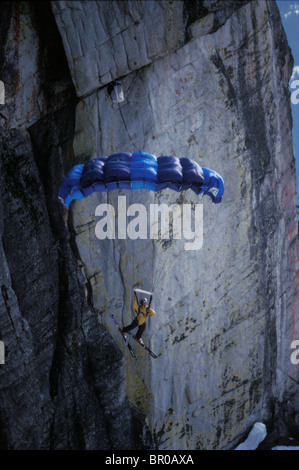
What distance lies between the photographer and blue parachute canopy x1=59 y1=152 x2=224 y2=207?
12797 millimetres

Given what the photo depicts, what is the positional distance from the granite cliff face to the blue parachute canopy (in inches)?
54.6

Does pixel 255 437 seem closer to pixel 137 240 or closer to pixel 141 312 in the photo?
pixel 141 312

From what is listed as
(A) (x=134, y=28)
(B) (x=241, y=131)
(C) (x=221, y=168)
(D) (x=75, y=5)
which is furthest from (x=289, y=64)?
(D) (x=75, y=5)

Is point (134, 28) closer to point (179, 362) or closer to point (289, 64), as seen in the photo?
point (289, 64)

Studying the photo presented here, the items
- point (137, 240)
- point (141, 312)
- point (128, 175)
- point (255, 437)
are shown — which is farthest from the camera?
point (255, 437)

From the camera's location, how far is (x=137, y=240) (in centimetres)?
1530

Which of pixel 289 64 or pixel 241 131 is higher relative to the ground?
pixel 289 64

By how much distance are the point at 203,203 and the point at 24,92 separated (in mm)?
5377

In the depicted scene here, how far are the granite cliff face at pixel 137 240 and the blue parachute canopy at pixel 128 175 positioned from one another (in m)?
1.39

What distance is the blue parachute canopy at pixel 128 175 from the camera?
1280cm

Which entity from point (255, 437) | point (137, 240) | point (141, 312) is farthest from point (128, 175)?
point (255, 437)

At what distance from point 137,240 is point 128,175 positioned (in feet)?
9.30

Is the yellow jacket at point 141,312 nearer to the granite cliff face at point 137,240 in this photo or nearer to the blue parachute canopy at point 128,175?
the granite cliff face at point 137,240
